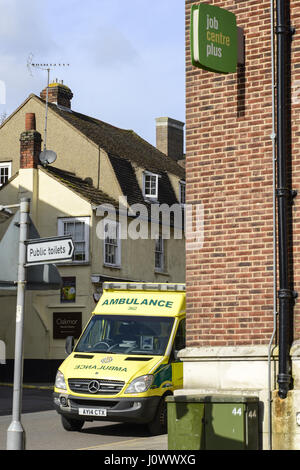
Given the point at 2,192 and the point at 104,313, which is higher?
the point at 2,192

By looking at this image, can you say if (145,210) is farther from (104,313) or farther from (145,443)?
(145,443)

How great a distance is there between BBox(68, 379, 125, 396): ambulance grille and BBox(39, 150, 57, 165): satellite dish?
18354mm

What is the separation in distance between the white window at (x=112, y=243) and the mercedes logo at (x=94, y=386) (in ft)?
56.5

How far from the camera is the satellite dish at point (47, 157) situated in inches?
1293

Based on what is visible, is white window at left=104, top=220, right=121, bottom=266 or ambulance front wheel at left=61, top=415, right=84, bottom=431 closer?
ambulance front wheel at left=61, top=415, right=84, bottom=431

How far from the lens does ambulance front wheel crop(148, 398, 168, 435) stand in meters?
15.2

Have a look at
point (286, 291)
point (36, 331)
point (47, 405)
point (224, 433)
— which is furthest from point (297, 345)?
point (36, 331)

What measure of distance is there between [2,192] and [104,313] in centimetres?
1757

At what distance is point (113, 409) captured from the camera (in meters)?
14.9

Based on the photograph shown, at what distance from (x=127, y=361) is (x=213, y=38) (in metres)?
6.36

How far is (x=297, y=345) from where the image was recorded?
37.0 feet

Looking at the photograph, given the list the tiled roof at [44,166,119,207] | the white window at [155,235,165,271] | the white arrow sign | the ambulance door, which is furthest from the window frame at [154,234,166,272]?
the white arrow sign

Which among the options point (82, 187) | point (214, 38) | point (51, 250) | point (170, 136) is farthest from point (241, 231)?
point (170, 136)

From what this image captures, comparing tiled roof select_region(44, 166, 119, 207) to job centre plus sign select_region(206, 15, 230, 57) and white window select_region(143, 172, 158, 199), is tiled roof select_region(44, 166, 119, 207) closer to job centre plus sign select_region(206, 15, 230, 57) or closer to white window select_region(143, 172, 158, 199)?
white window select_region(143, 172, 158, 199)
